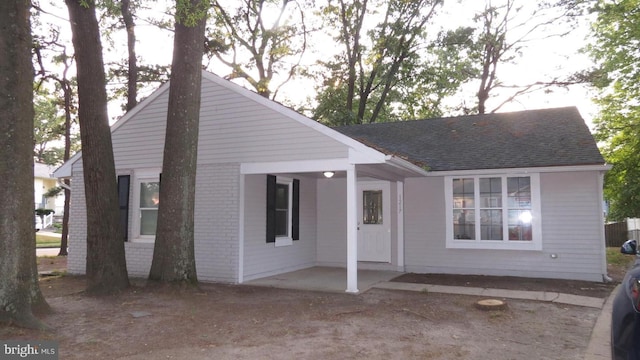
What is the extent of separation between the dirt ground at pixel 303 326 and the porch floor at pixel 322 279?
2.31 feet

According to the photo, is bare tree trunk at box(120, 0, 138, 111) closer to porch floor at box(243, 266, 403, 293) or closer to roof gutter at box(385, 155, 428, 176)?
porch floor at box(243, 266, 403, 293)

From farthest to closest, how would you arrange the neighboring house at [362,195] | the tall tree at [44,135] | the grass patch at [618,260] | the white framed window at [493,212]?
1. the tall tree at [44,135]
2. the grass patch at [618,260]
3. the white framed window at [493,212]
4. the neighboring house at [362,195]

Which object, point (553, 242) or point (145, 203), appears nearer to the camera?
point (553, 242)

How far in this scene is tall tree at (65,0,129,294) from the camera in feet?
26.1

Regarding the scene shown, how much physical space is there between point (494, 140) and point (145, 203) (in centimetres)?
907

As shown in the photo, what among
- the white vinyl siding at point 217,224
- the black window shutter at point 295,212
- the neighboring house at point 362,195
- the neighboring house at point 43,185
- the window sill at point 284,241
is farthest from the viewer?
the neighboring house at point 43,185

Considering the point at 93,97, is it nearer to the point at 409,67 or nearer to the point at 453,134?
the point at 453,134

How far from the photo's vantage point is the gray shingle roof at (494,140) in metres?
10.1

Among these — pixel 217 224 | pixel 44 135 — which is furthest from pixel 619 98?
pixel 44 135

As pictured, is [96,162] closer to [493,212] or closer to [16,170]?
[16,170]

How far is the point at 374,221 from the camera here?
1205cm

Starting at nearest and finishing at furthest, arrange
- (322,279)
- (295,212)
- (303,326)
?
1. (303,326)
2. (322,279)
3. (295,212)

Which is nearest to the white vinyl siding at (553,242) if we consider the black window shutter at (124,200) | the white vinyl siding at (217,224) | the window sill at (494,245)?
the window sill at (494,245)

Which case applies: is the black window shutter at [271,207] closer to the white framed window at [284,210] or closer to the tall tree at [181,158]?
the white framed window at [284,210]
